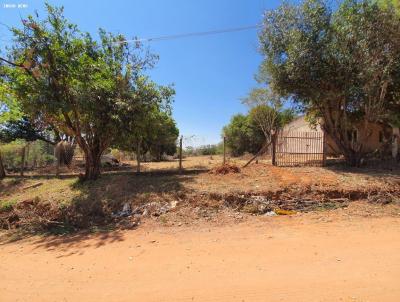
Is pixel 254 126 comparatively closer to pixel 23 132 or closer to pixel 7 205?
pixel 23 132

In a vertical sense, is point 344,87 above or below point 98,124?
above

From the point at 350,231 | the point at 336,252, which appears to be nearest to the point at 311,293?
the point at 336,252

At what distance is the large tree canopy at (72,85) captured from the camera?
10859 millimetres

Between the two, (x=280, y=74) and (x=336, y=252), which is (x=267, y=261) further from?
(x=280, y=74)

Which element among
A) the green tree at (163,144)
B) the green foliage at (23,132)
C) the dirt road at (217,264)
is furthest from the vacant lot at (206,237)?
the green tree at (163,144)

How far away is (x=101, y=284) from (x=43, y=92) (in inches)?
314

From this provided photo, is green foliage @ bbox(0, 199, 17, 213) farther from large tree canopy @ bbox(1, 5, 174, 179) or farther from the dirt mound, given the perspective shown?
the dirt mound

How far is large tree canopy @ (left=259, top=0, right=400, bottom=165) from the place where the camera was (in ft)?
40.1

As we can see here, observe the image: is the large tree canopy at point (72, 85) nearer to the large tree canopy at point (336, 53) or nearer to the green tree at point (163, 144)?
the large tree canopy at point (336, 53)

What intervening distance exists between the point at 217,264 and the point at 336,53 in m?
10.3

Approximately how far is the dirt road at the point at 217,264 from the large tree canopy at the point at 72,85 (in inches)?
185

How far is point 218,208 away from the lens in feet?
31.1

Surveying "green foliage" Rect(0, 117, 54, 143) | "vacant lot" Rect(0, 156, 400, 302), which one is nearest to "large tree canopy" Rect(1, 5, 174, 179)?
"vacant lot" Rect(0, 156, 400, 302)

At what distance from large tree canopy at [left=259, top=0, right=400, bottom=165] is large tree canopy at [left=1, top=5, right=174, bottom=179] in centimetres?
506
